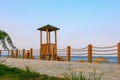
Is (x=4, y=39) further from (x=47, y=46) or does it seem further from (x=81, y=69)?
(x=47, y=46)

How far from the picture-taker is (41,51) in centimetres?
2533

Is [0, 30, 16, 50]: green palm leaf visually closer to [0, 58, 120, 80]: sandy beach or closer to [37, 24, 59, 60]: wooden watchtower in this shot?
[0, 58, 120, 80]: sandy beach

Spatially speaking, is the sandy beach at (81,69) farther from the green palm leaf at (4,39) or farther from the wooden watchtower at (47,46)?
the wooden watchtower at (47,46)

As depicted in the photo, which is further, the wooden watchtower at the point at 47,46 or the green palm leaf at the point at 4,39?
the wooden watchtower at the point at 47,46

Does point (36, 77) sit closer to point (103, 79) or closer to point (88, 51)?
point (103, 79)

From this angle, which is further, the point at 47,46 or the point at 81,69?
the point at 47,46

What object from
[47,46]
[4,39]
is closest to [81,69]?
[4,39]

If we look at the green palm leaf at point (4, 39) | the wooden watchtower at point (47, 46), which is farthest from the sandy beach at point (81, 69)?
the wooden watchtower at point (47, 46)

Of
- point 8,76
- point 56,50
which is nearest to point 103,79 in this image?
point 8,76

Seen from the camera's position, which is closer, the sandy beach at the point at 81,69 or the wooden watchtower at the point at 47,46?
the sandy beach at the point at 81,69

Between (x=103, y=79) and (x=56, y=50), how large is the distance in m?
17.8

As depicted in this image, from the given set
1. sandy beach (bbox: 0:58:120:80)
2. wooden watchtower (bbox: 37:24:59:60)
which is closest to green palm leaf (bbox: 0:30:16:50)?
sandy beach (bbox: 0:58:120:80)

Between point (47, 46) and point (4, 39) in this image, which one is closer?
point (4, 39)

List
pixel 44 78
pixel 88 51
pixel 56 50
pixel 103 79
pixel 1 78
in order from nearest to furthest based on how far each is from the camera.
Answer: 1. pixel 103 79
2. pixel 44 78
3. pixel 1 78
4. pixel 88 51
5. pixel 56 50
